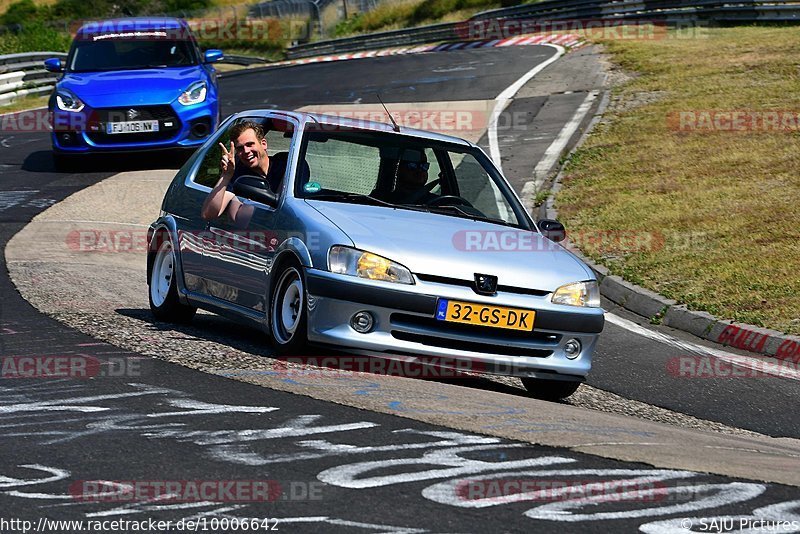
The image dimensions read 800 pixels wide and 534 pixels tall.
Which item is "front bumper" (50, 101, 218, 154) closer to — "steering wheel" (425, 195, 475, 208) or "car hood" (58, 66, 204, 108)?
"car hood" (58, 66, 204, 108)

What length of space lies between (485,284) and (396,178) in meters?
1.48

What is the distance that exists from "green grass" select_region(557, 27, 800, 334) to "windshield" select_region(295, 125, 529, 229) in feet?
11.1

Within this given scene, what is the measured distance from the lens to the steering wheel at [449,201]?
8797mm

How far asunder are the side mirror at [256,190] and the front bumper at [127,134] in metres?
9.95

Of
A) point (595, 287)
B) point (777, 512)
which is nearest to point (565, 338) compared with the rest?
point (595, 287)

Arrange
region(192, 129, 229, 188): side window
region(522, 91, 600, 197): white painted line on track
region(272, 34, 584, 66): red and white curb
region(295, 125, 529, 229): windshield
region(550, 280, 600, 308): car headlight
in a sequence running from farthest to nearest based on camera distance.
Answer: region(272, 34, 584, 66): red and white curb, region(522, 91, 600, 197): white painted line on track, region(192, 129, 229, 188): side window, region(295, 125, 529, 229): windshield, region(550, 280, 600, 308): car headlight

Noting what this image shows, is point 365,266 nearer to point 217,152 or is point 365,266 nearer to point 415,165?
point 415,165

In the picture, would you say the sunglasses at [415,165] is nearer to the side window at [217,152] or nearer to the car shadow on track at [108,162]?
the side window at [217,152]

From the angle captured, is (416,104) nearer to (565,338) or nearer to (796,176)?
(796,176)

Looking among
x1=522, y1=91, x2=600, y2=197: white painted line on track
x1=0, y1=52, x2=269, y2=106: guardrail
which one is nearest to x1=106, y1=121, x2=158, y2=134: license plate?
x1=522, y1=91, x2=600, y2=197: white painted line on track

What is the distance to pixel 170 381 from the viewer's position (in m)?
7.25

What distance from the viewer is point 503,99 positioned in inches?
1050

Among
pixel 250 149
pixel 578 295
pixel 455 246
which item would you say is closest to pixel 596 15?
pixel 250 149

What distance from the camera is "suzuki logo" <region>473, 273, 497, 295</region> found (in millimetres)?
7648
